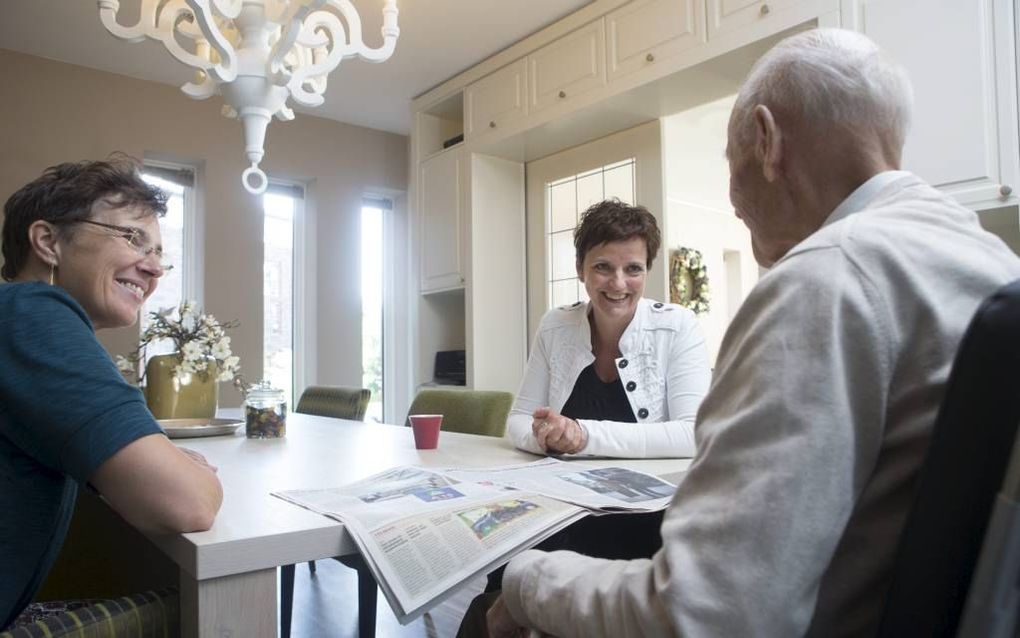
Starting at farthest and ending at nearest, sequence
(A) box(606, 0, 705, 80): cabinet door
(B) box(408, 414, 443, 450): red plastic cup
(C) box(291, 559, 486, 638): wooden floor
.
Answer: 1. (A) box(606, 0, 705, 80): cabinet door
2. (C) box(291, 559, 486, 638): wooden floor
3. (B) box(408, 414, 443, 450): red plastic cup

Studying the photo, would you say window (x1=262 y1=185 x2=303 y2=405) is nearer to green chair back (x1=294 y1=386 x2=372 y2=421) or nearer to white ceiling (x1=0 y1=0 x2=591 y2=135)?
white ceiling (x1=0 y1=0 x2=591 y2=135)

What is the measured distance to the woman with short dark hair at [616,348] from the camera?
167 cm

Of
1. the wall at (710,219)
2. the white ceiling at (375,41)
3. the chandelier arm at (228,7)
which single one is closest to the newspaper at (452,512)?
the chandelier arm at (228,7)

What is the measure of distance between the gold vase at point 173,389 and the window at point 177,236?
2423 mm

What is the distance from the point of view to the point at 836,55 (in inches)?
27.8

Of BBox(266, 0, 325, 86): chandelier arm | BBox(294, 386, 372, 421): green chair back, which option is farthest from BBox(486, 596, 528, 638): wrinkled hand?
BBox(294, 386, 372, 421): green chair back

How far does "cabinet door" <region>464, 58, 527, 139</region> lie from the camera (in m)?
3.63

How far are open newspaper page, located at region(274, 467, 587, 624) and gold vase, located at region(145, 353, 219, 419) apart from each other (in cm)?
117

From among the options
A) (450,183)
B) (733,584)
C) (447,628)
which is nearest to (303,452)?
(447,628)

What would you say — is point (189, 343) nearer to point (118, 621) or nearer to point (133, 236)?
point (133, 236)

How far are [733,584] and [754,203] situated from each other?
1.47 ft

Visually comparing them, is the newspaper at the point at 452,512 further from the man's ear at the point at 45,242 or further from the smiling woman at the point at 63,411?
the man's ear at the point at 45,242

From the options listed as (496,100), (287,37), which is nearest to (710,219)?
(496,100)

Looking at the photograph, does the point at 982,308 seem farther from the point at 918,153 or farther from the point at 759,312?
the point at 918,153
